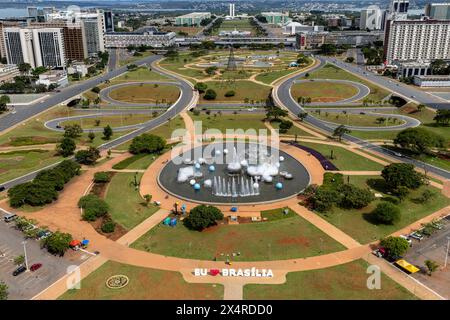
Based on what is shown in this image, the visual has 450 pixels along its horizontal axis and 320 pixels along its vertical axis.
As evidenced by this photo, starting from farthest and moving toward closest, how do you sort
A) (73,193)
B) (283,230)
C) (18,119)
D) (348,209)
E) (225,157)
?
(18,119)
(225,157)
(73,193)
(348,209)
(283,230)

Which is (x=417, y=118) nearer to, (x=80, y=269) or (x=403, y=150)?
(x=403, y=150)

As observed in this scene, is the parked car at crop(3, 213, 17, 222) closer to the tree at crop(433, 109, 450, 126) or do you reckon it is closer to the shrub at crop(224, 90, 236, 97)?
the shrub at crop(224, 90, 236, 97)

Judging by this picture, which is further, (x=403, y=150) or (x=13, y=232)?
(x=403, y=150)

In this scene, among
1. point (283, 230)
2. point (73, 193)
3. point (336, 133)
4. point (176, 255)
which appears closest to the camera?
point (176, 255)

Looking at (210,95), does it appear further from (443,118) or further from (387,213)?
(387,213)

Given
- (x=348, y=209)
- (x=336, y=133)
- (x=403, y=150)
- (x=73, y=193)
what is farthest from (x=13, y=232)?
(x=403, y=150)

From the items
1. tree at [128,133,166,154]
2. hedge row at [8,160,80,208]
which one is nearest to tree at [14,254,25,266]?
hedge row at [8,160,80,208]

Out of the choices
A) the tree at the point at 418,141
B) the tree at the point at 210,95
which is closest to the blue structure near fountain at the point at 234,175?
the tree at the point at 418,141
